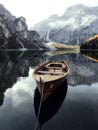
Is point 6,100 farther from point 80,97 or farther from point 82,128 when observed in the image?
point 82,128

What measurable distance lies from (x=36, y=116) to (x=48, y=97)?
5.37m

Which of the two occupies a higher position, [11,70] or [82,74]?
[11,70]

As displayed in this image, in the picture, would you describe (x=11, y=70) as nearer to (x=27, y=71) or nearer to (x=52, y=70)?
(x=27, y=71)

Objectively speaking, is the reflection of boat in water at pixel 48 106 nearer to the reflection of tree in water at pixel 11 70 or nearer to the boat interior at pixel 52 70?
the boat interior at pixel 52 70

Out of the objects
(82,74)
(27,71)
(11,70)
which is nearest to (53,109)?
(82,74)

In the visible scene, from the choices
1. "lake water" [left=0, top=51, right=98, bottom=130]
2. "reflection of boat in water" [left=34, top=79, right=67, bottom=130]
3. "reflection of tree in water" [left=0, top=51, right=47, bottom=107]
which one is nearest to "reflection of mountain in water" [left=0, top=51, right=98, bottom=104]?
"reflection of tree in water" [left=0, top=51, right=47, bottom=107]

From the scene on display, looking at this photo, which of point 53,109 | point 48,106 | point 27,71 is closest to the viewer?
point 53,109

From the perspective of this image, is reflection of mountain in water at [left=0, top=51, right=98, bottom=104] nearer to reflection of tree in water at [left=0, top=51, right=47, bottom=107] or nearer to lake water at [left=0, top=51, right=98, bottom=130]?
reflection of tree in water at [left=0, top=51, right=47, bottom=107]

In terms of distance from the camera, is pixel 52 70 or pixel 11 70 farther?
pixel 11 70

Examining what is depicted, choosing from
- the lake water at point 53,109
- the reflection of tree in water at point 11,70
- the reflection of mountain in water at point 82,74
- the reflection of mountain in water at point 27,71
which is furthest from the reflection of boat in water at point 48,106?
the reflection of mountain in water at point 82,74

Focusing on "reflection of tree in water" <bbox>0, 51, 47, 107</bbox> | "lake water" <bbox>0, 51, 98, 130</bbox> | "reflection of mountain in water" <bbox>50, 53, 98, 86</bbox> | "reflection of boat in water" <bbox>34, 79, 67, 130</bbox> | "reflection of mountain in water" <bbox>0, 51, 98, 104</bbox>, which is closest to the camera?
"lake water" <bbox>0, 51, 98, 130</bbox>

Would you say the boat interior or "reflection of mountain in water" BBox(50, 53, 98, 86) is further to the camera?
"reflection of mountain in water" BBox(50, 53, 98, 86)

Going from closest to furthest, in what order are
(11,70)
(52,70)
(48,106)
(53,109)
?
1. (53,109)
2. (48,106)
3. (52,70)
4. (11,70)

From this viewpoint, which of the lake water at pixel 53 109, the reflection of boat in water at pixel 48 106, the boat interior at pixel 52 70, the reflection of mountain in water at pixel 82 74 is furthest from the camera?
the reflection of mountain in water at pixel 82 74
